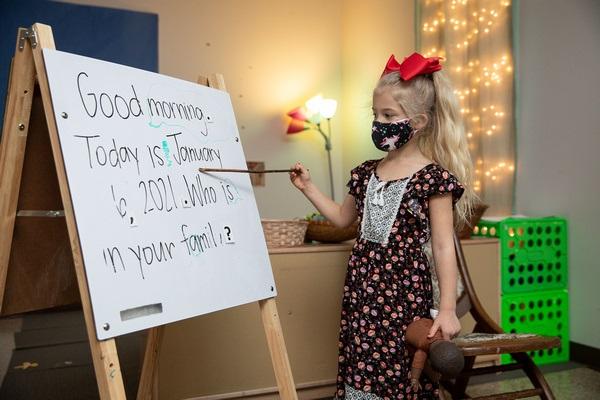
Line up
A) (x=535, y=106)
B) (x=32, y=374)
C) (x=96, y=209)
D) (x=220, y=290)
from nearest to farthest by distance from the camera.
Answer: (x=96, y=209) < (x=220, y=290) < (x=32, y=374) < (x=535, y=106)

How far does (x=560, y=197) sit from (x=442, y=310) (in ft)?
4.96

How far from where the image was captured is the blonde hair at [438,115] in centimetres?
147

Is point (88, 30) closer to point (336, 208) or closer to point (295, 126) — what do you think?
point (295, 126)

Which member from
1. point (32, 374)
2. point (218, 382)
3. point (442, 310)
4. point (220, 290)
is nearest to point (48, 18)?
point (32, 374)

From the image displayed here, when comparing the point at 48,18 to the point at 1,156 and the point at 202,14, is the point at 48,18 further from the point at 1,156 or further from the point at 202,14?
the point at 1,156

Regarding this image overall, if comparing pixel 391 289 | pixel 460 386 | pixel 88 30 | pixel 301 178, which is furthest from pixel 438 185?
pixel 88 30

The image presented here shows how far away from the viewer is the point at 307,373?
2074mm

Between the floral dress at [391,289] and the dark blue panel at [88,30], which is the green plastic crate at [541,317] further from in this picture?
the dark blue panel at [88,30]

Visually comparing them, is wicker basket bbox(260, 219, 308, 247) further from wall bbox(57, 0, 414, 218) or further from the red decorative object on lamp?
the red decorative object on lamp

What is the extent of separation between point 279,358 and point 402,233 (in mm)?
436

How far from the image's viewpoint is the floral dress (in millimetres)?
1402

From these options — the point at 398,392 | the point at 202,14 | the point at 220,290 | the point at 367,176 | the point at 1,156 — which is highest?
the point at 202,14

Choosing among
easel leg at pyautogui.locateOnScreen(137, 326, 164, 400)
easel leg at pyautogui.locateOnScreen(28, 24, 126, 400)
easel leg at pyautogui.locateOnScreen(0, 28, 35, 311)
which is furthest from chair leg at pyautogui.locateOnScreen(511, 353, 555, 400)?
easel leg at pyautogui.locateOnScreen(0, 28, 35, 311)

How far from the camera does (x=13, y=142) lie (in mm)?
1186
